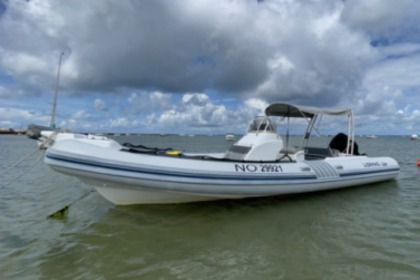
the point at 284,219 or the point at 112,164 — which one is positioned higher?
the point at 112,164

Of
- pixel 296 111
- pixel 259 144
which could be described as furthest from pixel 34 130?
pixel 296 111

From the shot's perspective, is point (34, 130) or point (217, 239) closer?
point (217, 239)

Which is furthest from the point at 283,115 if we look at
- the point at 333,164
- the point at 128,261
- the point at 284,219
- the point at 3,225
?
the point at 3,225

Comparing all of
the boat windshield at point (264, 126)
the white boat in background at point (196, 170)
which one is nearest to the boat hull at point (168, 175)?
the white boat in background at point (196, 170)

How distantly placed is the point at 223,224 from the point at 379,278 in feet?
8.76

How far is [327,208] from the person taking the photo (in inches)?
260

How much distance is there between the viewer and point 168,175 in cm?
539

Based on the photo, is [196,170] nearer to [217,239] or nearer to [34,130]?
[217,239]

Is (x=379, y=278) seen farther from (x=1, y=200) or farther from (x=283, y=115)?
(x=1, y=200)

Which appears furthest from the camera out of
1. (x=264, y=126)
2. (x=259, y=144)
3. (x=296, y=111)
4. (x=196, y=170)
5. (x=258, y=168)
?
(x=296, y=111)

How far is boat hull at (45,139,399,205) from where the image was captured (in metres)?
5.23

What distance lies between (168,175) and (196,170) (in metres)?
0.58

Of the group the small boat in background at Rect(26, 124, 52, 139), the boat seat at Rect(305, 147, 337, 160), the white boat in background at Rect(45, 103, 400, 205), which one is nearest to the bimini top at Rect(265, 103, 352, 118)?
the white boat in background at Rect(45, 103, 400, 205)

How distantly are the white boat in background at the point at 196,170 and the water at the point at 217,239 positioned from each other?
45 cm
